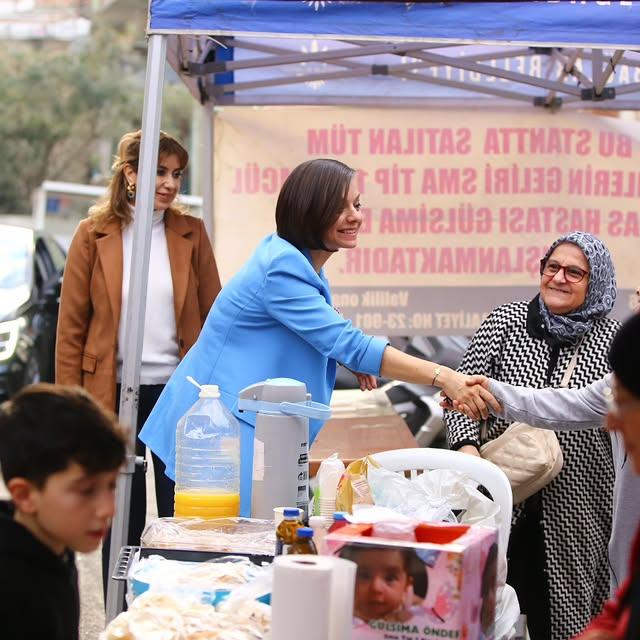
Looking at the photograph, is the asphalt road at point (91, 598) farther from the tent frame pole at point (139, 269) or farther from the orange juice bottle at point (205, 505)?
the orange juice bottle at point (205, 505)

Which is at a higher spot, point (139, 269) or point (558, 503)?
point (139, 269)

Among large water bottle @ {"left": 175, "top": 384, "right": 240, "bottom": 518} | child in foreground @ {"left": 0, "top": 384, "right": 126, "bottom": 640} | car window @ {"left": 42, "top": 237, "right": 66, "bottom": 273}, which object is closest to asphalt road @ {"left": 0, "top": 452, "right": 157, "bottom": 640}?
large water bottle @ {"left": 175, "top": 384, "right": 240, "bottom": 518}

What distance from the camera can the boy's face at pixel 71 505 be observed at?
211 centimetres

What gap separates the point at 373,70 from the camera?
6.31 m

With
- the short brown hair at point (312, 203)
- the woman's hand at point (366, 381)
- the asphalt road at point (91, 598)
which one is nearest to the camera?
the short brown hair at point (312, 203)

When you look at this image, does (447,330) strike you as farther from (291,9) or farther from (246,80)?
(291,9)

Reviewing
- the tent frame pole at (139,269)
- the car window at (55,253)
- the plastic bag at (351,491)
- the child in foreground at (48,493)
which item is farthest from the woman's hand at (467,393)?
the car window at (55,253)

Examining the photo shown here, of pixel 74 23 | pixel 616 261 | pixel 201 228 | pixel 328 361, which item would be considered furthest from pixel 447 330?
pixel 74 23

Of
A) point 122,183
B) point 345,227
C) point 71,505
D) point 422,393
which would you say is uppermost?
point 122,183

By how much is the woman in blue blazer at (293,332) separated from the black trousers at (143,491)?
2.56 ft

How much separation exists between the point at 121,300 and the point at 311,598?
280 centimetres

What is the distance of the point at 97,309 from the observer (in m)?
4.79

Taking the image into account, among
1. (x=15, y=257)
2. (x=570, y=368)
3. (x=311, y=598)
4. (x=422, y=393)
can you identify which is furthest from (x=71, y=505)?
(x=15, y=257)

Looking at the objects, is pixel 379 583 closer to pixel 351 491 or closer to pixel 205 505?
pixel 351 491
